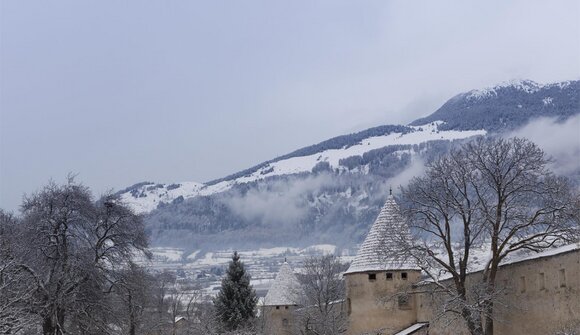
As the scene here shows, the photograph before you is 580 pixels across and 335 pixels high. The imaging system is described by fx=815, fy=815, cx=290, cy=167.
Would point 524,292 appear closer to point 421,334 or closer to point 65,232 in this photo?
point 421,334

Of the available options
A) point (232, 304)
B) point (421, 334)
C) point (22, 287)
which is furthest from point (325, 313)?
point (22, 287)

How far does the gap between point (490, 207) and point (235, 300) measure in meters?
23.6

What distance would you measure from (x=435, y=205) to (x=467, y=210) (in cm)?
157

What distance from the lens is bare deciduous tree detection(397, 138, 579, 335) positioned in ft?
95.2

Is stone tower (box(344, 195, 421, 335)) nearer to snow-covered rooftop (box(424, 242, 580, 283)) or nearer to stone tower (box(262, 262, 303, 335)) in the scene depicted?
snow-covered rooftop (box(424, 242, 580, 283))

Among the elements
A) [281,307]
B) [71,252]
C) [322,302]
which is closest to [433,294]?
[71,252]

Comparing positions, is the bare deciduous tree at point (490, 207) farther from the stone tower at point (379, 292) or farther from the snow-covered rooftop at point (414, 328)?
the stone tower at point (379, 292)

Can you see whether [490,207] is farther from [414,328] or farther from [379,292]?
[379,292]

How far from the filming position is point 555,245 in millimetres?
29344

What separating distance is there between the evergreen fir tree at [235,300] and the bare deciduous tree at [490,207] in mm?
19721

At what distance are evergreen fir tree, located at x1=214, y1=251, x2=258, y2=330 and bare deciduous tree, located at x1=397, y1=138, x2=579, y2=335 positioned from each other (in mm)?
19721

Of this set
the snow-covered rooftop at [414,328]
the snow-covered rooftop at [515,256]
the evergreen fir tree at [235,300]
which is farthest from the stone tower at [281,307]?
the snow-covered rooftop at [515,256]

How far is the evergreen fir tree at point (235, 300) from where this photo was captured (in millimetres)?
49719

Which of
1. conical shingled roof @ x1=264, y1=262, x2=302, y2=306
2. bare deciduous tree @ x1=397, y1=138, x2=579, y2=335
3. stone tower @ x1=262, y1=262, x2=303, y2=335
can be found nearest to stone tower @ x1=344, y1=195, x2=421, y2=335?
bare deciduous tree @ x1=397, y1=138, x2=579, y2=335
